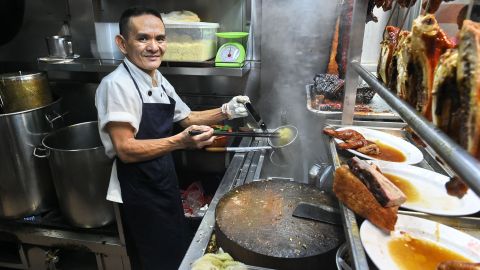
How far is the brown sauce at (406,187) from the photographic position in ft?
3.56

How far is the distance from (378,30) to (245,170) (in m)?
1.88

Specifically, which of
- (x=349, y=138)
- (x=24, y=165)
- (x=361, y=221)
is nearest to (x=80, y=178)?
(x=24, y=165)

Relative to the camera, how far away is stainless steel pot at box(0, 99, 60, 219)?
2314 mm

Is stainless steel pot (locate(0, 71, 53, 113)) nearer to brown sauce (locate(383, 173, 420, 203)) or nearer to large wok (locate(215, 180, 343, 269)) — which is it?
large wok (locate(215, 180, 343, 269))

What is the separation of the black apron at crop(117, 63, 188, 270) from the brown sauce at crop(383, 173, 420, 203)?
135cm

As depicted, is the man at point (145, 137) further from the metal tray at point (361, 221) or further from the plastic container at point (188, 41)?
the metal tray at point (361, 221)

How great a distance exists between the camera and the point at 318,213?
128 cm

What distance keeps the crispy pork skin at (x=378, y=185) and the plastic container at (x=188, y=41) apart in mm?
1765

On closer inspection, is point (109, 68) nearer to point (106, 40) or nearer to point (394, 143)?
point (106, 40)

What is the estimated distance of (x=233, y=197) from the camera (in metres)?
1.43

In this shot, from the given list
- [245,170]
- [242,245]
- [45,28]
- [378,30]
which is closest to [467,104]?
[242,245]

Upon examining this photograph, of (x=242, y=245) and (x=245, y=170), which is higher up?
(x=242, y=245)

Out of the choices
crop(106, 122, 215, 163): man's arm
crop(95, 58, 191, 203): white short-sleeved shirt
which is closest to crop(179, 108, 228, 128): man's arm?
crop(95, 58, 191, 203): white short-sleeved shirt

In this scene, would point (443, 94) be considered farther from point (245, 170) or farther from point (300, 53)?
point (300, 53)
